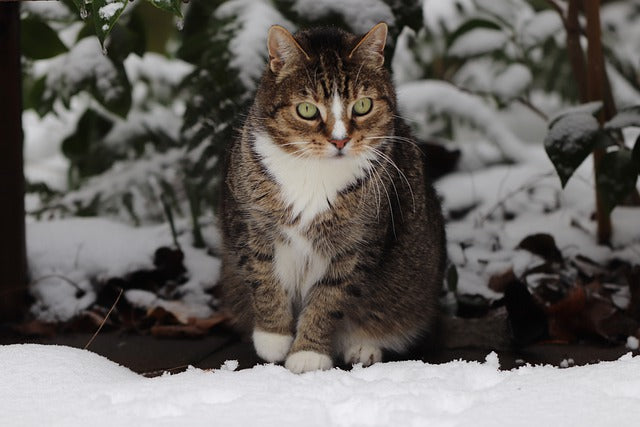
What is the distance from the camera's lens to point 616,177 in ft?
6.91

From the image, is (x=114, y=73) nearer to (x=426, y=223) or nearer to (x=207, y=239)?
(x=207, y=239)

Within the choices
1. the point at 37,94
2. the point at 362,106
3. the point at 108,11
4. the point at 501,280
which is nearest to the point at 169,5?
the point at 108,11

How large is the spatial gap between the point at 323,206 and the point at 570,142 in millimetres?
616

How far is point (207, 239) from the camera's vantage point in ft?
9.07

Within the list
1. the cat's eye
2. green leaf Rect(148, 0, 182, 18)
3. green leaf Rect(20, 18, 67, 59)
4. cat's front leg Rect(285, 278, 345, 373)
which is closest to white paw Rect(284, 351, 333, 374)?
cat's front leg Rect(285, 278, 345, 373)

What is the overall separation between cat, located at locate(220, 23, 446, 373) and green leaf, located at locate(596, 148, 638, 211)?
18.4 inches

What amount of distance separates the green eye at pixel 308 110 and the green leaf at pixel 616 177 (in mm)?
742

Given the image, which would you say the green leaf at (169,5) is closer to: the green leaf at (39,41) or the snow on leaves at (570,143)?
the snow on leaves at (570,143)

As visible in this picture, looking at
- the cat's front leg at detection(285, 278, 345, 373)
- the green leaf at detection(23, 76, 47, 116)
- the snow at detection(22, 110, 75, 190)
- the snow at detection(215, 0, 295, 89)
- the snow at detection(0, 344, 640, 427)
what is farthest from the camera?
the snow at detection(22, 110, 75, 190)

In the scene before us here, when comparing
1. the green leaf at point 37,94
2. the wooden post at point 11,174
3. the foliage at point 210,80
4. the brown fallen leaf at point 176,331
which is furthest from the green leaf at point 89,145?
the brown fallen leaf at point 176,331

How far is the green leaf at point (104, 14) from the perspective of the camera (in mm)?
1510

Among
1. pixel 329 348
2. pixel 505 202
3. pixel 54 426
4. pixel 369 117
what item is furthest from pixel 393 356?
pixel 505 202

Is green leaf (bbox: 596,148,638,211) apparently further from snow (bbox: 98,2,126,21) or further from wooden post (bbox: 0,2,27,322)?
wooden post (bbox: 0,2,27,322)

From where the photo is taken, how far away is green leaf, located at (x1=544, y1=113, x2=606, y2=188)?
6.70ft
